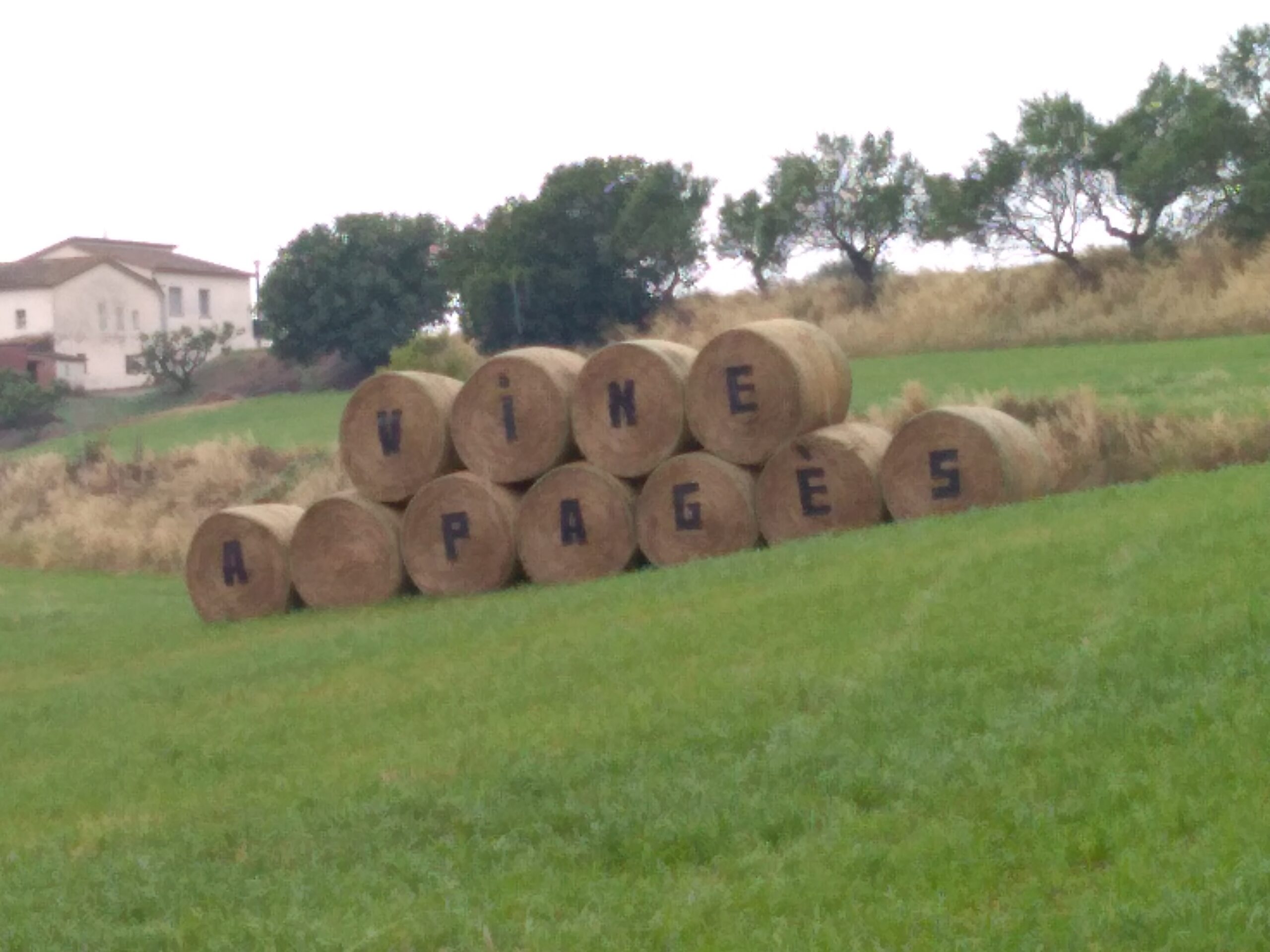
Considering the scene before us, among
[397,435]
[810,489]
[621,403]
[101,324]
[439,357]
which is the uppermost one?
[101,324]

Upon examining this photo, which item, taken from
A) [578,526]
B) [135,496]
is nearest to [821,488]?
[578,526]

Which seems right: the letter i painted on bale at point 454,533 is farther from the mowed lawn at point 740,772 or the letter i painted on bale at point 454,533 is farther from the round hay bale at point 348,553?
the mowed lawn at point 740,772

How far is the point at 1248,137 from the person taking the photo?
38469 millimetres

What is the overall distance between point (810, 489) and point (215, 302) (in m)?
75.6

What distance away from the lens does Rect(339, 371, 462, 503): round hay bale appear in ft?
58.6

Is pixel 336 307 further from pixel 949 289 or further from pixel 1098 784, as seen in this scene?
pixel 1098 784

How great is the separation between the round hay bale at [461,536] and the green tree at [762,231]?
100 ft

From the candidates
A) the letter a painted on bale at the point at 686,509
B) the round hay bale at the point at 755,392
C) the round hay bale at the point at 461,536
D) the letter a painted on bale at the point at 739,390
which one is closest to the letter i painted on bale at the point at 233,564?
the round hay bale at the point at 461,536

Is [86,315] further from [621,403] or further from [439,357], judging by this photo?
[621,403]

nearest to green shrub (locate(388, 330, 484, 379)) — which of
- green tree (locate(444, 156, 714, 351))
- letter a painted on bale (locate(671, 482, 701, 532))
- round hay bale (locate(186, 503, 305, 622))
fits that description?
green tree (locate(444, 156, 714, 351))

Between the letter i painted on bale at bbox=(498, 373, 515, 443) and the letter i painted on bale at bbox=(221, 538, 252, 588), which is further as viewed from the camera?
the letter i painted on bale at bbox=(221, 538, 252, 588)

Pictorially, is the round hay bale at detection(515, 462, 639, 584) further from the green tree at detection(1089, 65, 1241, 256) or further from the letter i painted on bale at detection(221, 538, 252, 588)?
the green tree at detection(1089, 65, 1241, 256)

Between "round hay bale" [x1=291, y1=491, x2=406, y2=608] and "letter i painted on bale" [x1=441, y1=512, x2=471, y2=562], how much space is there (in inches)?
23.4

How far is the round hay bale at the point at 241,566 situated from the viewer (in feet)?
60.4
